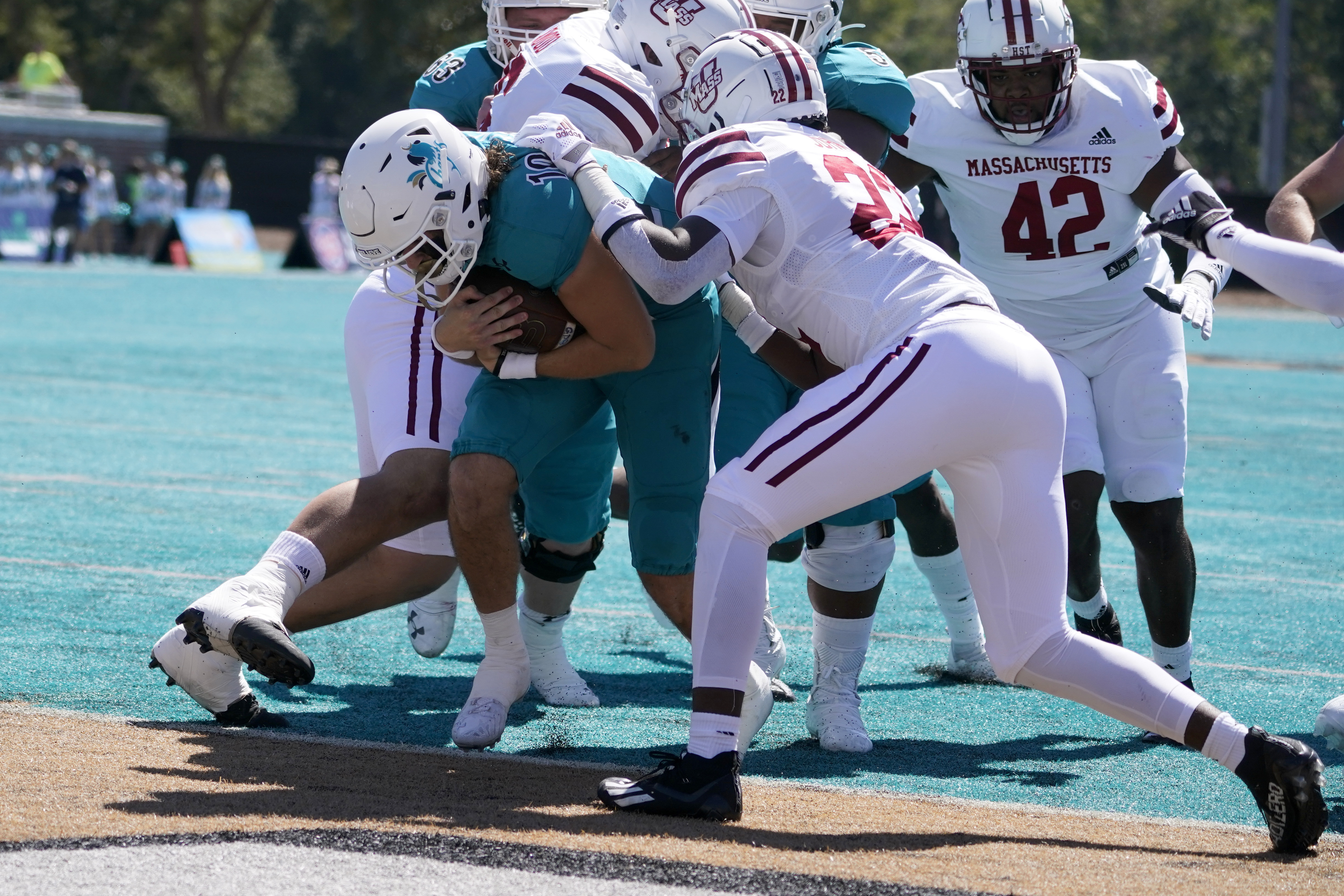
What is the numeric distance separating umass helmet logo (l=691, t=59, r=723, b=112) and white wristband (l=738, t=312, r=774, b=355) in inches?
20.5

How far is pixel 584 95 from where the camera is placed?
178 inches

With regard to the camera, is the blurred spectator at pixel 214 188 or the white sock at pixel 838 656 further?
the blurred spectator at pixel 214 188

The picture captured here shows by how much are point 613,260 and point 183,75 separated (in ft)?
172

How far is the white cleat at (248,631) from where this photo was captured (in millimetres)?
3826

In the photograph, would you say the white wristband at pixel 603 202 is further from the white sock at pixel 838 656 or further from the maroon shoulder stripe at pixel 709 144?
the white sock at pixel 838 656

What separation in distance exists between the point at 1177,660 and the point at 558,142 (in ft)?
7.82

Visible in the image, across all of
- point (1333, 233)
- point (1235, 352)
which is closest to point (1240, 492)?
point (1235, 352)

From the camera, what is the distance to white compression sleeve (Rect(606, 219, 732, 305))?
3.59 m

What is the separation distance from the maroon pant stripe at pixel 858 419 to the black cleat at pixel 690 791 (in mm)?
668

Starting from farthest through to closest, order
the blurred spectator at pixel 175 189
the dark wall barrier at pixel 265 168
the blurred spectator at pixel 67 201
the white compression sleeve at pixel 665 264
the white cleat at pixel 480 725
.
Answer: the dark wall barrier at pixel 265 168
the blurred spectator at pixel 175 189
the blurred spectator at pixel 67 201
the white cleat at pixel 480 725
the white compression sleeve at pixel 665 264

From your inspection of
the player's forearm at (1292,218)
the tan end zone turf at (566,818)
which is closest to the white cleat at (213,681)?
the tan end zone turf at (566,818)

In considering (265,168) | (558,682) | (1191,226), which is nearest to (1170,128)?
(1191,226)

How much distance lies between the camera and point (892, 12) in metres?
54.5

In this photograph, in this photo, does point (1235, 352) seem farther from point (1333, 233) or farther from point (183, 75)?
point (183, 75)
